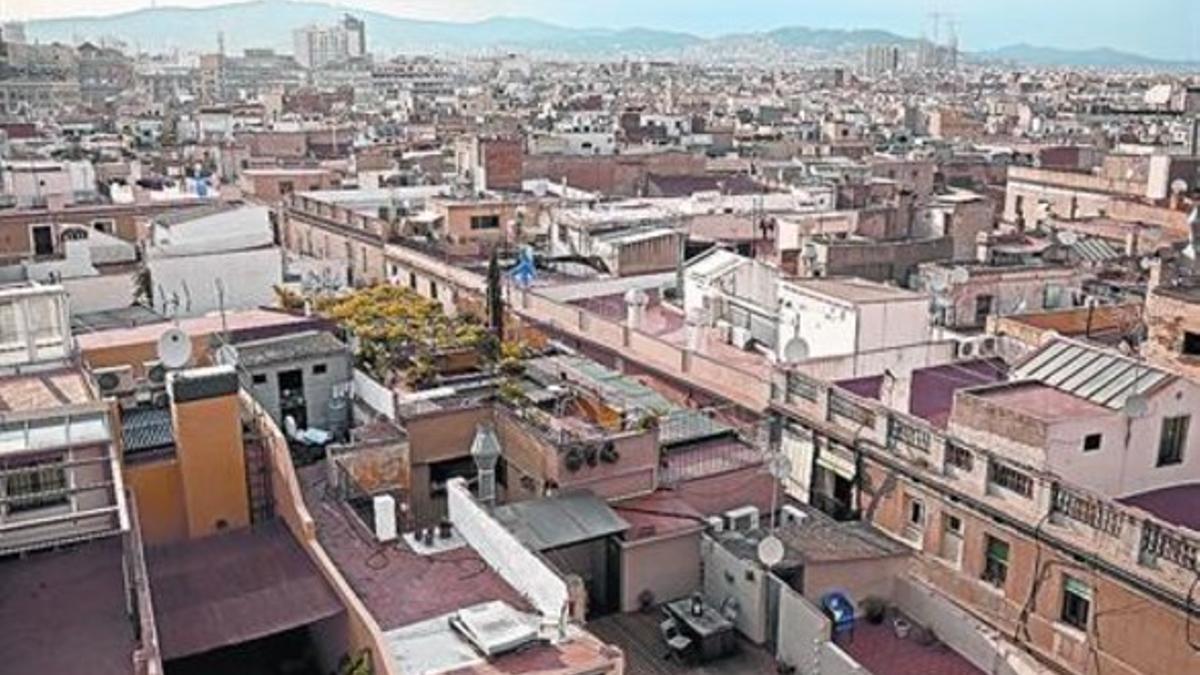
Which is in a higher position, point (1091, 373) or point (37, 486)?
point (1091, 373)

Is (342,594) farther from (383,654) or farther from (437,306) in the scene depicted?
(437,306)

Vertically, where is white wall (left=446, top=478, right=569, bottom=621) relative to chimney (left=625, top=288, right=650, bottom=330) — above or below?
below

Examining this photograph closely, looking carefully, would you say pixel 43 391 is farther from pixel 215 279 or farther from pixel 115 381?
pixel 215 279

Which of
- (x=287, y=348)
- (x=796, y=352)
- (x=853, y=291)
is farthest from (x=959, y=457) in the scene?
(x=287, y=348)

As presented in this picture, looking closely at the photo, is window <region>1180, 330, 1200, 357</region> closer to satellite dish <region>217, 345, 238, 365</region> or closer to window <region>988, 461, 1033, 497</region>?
window <region>988, 461, 1033, 497</region>

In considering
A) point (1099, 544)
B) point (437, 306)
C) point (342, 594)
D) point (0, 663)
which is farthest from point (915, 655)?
point (437, 306)

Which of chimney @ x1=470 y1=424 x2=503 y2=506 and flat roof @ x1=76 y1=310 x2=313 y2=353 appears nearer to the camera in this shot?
chimney @ x1=470 y1=424 x2=503 y2=506

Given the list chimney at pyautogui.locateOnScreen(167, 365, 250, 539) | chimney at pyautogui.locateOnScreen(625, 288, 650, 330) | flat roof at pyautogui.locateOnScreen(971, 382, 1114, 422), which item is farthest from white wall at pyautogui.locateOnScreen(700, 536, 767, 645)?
chimney at pyautogui.locateOnScreen(625, 288, 650, 330)
